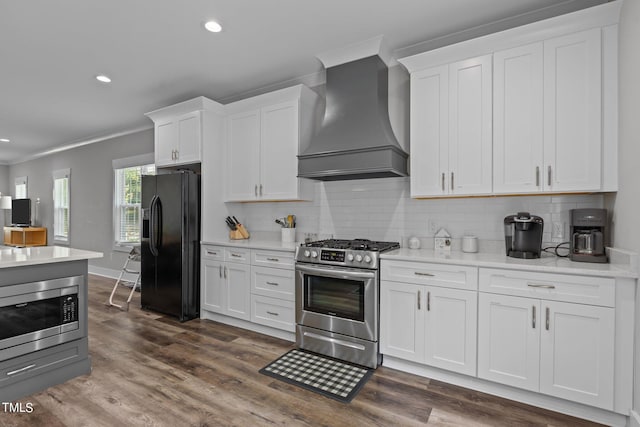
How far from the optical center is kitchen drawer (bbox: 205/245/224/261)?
376 centimetres

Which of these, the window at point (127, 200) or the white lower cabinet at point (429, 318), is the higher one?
the window at point (127, 200)

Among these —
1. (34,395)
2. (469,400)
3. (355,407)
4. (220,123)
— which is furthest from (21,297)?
(469,400)

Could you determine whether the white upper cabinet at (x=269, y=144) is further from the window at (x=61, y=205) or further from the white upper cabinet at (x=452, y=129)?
the window at (x=61, y=205)

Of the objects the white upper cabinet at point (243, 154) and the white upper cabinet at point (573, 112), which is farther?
the white upper cabinet at point (243, 154)

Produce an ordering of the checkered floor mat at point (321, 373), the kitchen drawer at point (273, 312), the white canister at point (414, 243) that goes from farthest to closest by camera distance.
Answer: the kitchen drawer at point (273, 312), the white canister at point (414, 243), the checkered floor mat at point (321, 373)

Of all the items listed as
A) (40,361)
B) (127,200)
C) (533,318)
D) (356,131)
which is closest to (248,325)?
(40,361)

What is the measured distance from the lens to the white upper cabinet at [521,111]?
218cm

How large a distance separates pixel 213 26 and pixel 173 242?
2.37 meters

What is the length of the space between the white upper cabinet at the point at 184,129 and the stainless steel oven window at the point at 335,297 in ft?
6.88

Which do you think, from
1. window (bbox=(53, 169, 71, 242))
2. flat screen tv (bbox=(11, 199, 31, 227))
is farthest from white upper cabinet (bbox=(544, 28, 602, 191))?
flat screen tv (bbox=(11, 199, 31, 227))

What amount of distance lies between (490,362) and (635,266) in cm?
103

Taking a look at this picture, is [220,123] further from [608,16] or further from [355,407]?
[608,16]

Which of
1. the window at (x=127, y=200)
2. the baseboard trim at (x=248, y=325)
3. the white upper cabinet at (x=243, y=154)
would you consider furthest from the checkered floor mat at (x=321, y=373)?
the window at (x=127, y=200)

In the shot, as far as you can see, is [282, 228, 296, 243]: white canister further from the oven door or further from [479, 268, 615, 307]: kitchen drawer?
[479, 268, 615, 307]: kitchen drawer
